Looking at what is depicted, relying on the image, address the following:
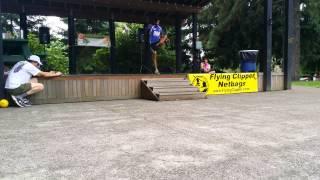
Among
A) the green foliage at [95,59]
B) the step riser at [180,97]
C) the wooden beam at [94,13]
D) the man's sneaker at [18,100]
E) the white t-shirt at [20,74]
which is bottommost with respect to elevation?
the step riser at [180,97]

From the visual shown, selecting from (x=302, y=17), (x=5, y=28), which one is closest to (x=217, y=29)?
(x=302, y=17)

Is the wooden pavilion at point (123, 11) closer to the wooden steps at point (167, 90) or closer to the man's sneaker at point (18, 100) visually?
the wooden steps at point (167, 90)

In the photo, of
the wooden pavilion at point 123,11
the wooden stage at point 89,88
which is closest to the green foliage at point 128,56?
the wooden pavilion at point 123,11

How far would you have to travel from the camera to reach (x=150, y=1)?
1122 centimetres

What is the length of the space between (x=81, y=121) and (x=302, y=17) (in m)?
18.7

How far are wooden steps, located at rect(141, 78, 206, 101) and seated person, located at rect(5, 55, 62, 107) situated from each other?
2430mm

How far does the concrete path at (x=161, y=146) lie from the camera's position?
2623 mm

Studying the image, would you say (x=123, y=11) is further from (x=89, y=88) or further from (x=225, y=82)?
(x=89, y=88)

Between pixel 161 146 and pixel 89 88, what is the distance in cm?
500

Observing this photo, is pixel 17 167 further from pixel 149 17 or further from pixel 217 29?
pixel 217 29

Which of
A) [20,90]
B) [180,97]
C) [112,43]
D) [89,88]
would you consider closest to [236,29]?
[112,43]

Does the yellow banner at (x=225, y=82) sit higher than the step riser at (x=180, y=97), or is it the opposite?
the yellow banner at (x=225, y=82)

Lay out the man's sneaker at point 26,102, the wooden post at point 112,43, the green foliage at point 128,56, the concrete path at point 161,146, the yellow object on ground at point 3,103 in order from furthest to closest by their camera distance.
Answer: the green foliage at point 128,56 → the wooden post at point 112,43 → the man's sneaker at point 26,102 → the yellow object on ground at point 3,103 → the concrete path at point 161,146

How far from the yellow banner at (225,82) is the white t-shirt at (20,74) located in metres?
3.99
